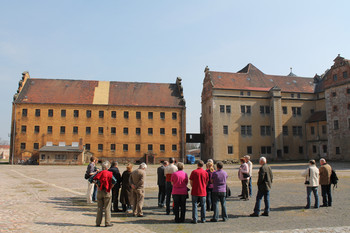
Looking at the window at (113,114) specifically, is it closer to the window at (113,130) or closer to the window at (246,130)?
the window at (113,130)

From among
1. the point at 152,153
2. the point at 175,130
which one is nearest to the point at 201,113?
the point at 175,130

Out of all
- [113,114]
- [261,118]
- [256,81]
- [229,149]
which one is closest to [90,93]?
[113,114]

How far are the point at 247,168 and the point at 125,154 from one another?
38.5 m

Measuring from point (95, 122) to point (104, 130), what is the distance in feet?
6.36

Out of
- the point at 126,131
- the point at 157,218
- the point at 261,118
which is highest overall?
the point at 261,118

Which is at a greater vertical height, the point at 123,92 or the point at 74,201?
the point at 123,92

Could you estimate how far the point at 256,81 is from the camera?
2163 inches

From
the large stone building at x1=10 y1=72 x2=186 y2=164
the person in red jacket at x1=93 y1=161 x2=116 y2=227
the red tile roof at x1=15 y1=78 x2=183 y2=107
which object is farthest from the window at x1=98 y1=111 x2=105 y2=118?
the person in red jacket at x1=93 y1=161 x2=116 y2=227

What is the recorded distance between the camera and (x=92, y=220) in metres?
9.32

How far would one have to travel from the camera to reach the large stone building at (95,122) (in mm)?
48594

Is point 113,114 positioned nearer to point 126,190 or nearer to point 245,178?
point 245,178

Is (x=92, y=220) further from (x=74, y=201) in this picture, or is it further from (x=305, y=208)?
(x=305, y=208)

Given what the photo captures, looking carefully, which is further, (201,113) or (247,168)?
(201,113)

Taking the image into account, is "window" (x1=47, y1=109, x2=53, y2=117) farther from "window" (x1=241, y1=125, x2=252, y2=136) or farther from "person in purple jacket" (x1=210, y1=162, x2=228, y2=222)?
"person in purple jacket" (x1=210, y1=162, x2=228, y2=222)
